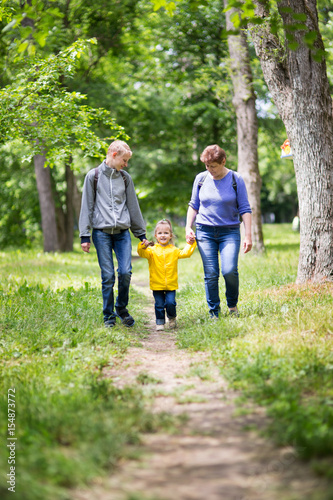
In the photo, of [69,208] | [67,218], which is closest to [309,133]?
[69,208]

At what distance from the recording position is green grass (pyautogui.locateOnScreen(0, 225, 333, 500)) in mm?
2473

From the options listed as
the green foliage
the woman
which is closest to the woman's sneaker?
the woman

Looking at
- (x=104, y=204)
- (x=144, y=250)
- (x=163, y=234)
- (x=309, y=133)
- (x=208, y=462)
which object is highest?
(x=309, y=133)

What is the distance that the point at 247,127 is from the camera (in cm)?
1318

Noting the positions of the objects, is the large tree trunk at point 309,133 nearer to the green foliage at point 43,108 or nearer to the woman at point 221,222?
the woman at point 221,222

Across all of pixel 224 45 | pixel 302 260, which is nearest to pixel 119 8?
pixel 224 45

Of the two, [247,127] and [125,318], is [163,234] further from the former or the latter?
[247,127]

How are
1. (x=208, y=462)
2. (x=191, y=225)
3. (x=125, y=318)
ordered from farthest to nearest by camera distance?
(x=125, y=318), (x=191, y=225), (x=208, y=462)

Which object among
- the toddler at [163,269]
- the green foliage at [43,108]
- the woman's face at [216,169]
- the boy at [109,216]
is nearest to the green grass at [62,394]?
the toddler at [163,269]

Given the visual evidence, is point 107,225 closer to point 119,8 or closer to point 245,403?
point 245,403

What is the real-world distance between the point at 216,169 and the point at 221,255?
3.45 feet

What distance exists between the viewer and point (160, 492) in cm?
222

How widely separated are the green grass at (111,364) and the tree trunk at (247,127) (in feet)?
18.0

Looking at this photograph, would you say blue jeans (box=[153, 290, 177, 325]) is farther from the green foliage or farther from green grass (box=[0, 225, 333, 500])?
the green foliage
